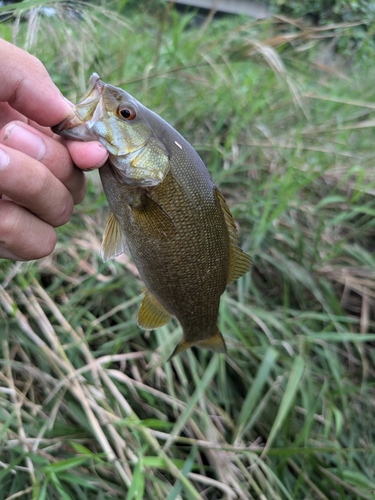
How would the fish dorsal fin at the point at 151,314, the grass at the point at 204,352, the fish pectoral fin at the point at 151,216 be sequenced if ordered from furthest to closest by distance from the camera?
1. the grass at the point at 204,352
2. the fish dorsal fin at the point at 151,314
3. the fish pectoral fin at the point at 151,216

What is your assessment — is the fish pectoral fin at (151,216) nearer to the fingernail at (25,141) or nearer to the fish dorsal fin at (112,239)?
the fish dorsal fin at (112,239)

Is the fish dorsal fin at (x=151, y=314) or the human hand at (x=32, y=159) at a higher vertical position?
the human hand at (x=32, y=159)

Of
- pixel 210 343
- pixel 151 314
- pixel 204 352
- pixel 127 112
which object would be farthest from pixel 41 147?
pixel 204 352

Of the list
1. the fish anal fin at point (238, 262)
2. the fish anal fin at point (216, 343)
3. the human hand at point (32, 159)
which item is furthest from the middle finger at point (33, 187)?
the fish anal fin at point (216, 343)

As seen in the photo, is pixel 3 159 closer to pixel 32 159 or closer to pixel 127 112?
pixel 32 159

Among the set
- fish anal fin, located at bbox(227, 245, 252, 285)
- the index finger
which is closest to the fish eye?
the index finger

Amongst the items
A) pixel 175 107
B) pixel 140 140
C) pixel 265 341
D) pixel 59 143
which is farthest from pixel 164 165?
pixel 175 107

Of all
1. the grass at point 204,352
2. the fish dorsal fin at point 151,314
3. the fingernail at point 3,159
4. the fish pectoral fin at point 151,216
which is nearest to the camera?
the fingernail at point 3,159
